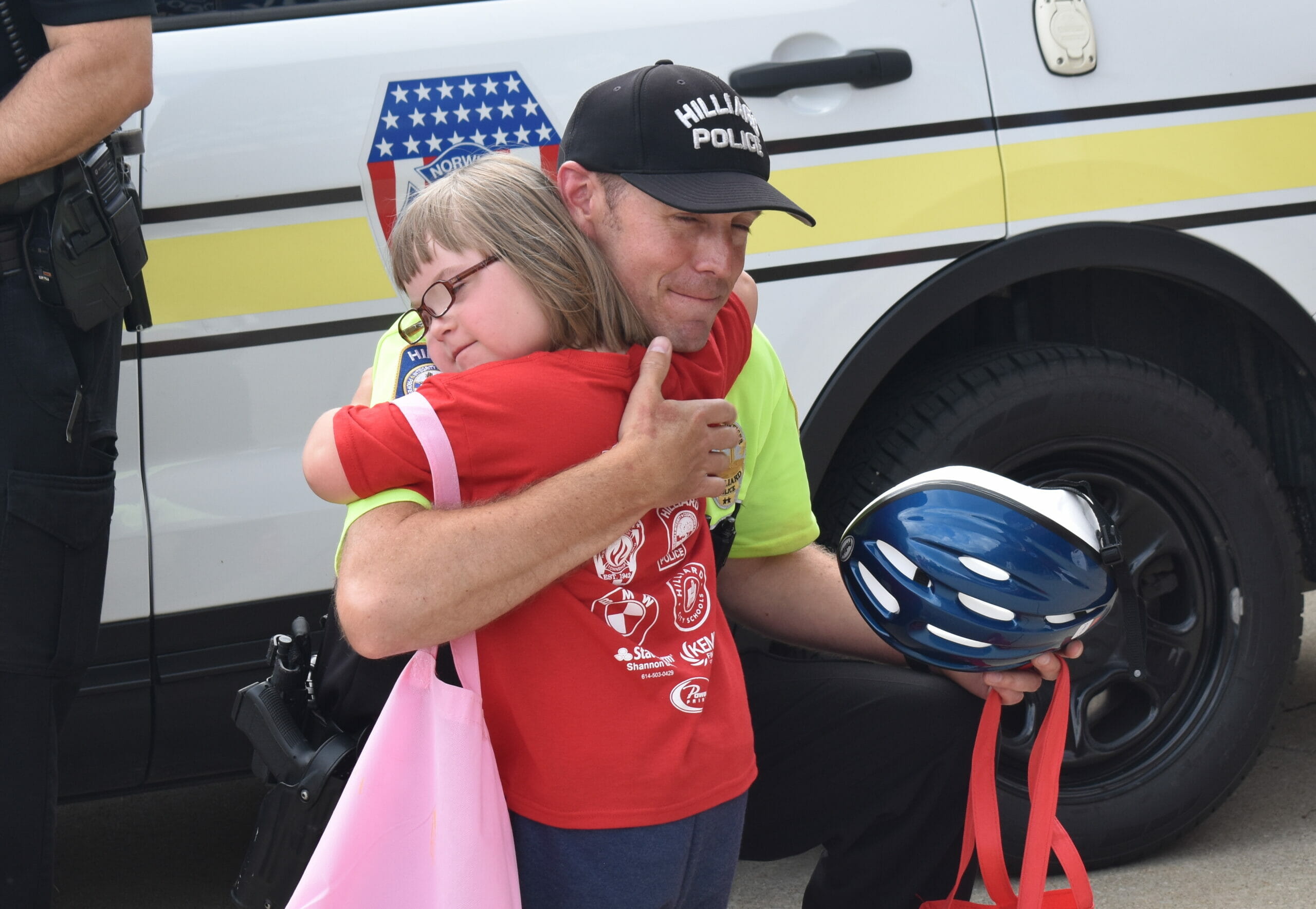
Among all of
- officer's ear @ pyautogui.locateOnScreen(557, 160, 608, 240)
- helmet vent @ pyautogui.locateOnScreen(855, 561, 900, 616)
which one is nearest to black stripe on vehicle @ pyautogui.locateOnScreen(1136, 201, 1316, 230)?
helmet vent @ pyautogui.locateOnScreen(855, 561, 900, 616)

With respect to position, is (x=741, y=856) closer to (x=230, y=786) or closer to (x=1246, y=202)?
(x=1246, y=202)

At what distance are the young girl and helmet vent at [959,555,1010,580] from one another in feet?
1.00

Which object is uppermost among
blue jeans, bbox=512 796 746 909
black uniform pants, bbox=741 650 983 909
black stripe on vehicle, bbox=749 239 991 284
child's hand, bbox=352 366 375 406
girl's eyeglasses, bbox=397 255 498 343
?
girl's eyeglasses, bbox=397 255 498 343

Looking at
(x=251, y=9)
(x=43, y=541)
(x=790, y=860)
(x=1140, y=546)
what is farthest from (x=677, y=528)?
(x=790, y=860)

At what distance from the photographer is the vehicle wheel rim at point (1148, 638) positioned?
8.38 feet

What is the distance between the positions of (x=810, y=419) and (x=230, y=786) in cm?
180

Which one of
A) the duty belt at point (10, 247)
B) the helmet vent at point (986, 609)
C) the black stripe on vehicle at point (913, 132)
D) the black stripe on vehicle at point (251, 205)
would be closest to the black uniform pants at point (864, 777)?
the helmet vent at point (986, 609)

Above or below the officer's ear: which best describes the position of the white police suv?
below

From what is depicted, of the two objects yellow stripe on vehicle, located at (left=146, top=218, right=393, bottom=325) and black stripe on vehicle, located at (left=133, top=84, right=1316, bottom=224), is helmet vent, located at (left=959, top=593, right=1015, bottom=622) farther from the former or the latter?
yellow stripe on vehicle, located at (left=146, top=218, right=393, bottom=325)

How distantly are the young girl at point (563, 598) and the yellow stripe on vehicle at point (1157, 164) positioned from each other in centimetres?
113

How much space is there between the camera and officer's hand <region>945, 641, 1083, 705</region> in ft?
5.70

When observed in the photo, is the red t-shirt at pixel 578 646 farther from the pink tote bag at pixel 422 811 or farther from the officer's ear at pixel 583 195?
the officer's ear at pixel 583 195

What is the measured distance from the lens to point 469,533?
1.43 metres

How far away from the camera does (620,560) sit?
4.98ft
